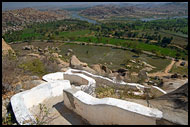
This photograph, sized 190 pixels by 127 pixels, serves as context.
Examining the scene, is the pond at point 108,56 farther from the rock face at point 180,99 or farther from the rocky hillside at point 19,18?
the rocky hillside at point 19,18

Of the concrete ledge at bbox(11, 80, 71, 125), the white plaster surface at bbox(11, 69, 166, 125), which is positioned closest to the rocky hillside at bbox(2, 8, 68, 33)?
the concrete ledge at bbox(11, 80, 71, 125)

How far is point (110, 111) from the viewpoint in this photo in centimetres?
460

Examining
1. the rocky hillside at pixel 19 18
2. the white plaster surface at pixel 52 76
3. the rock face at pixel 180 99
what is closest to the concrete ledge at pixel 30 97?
the white plaster surface at pixel 52 76

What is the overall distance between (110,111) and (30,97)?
3.13m

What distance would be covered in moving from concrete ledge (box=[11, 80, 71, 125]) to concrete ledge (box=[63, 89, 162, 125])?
1.25 m

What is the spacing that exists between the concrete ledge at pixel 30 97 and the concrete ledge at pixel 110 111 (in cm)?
125

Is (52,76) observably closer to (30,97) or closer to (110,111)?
(30,97)

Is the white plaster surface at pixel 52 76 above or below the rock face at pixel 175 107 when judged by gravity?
below

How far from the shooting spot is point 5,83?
696 centimetres

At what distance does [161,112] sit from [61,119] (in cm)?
328

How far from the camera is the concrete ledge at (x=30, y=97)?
446cm

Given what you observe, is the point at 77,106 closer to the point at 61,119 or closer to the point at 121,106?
the point at 61,119

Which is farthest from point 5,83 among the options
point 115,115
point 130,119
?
point 130,119

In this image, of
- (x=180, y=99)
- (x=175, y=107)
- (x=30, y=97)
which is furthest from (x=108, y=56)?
(x=175, y=107)
